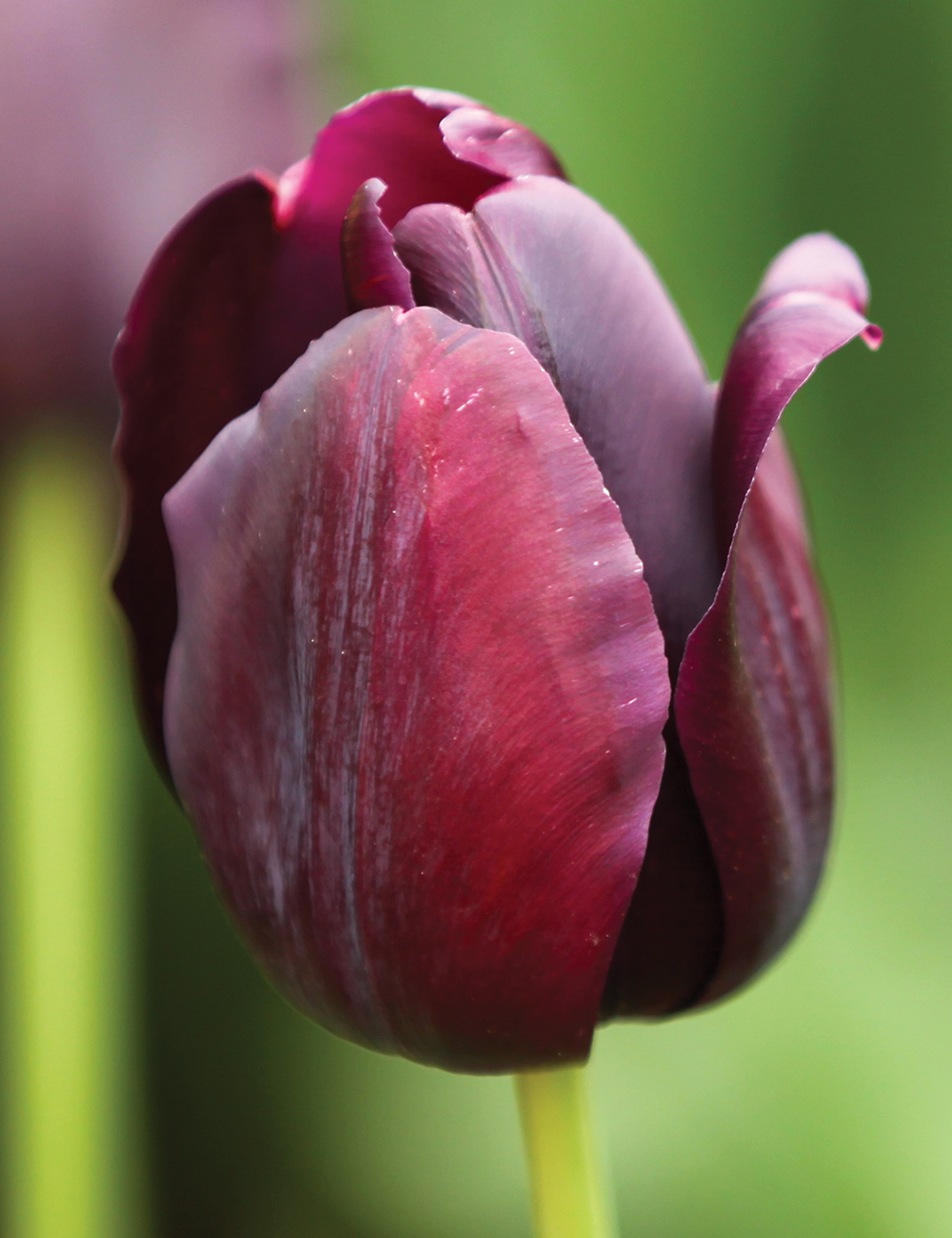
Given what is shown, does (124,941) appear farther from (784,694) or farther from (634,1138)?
(784,694)

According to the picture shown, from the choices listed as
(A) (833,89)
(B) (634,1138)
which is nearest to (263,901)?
(B) (634,1138)

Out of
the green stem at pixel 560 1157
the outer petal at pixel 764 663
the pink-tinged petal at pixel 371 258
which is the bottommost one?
the green stem at pixel 560 1157

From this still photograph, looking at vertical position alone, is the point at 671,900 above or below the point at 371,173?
below

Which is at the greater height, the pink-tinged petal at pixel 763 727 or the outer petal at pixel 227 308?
the outer petal at pixel 227 308

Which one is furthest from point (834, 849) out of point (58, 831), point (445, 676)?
point (445, 676)

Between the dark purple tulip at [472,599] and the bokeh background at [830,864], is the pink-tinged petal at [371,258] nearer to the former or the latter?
the dark purple tulip at [472,599]

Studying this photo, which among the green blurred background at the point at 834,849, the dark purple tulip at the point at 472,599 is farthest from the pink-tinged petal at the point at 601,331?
the green blurred background at the point at 834,849

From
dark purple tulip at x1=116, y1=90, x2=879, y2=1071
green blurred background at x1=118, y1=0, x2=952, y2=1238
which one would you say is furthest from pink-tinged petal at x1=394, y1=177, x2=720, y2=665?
green blurred background at x1=118, y1=0, x2=952, y2=1238

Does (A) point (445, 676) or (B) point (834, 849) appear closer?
(A) point (445, 676)

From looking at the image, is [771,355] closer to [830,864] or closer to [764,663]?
[764,663]
